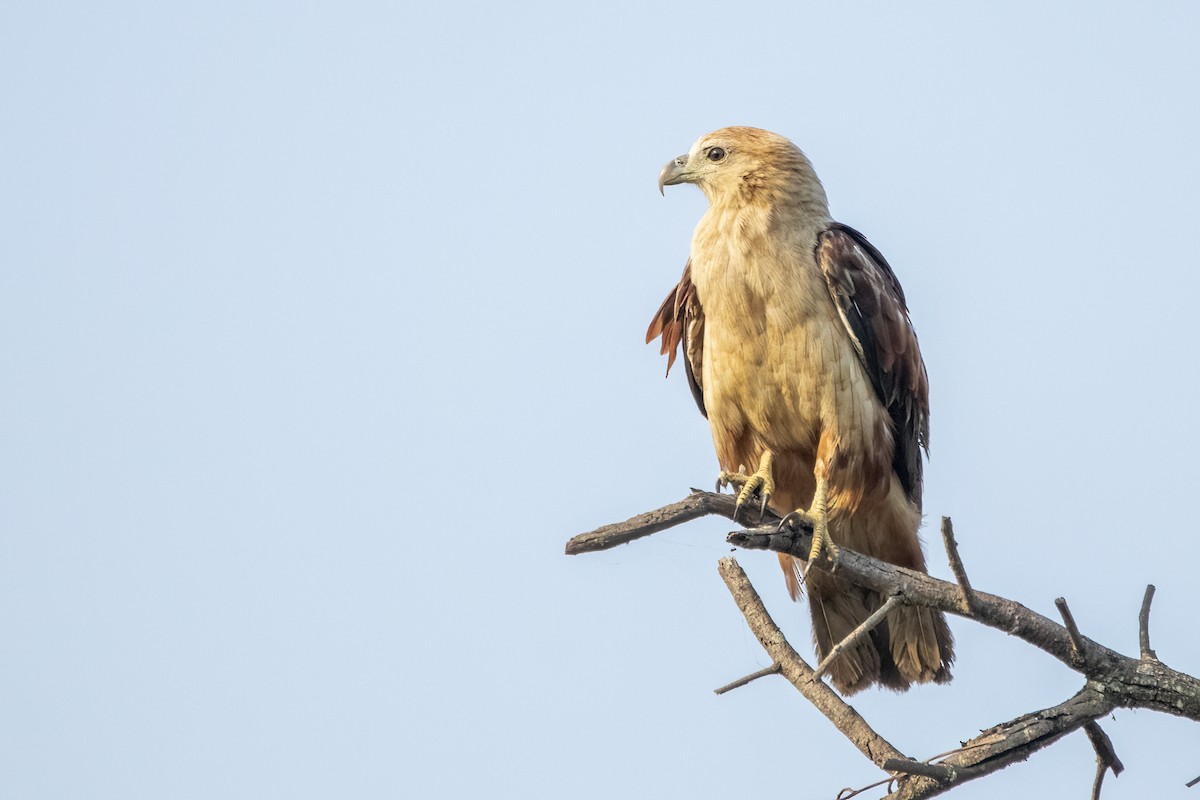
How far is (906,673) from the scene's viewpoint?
6.78 meters

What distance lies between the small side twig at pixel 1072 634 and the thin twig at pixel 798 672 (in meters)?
0.77

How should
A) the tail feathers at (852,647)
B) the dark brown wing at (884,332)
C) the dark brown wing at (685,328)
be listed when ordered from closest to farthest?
the dark brown wing at (884,332)
the tail feathers at (852,647)
the dark brown wing at (685,328)

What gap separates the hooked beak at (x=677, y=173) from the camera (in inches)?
291

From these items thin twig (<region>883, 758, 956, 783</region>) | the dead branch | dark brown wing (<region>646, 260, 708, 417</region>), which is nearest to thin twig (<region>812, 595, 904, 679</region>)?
the dead branch

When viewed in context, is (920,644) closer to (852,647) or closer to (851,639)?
(852,647)

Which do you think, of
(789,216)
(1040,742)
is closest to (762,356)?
(789,216)

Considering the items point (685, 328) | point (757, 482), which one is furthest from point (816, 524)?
point (685, 328)

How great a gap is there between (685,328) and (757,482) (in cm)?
99

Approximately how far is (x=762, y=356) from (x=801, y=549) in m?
1.03

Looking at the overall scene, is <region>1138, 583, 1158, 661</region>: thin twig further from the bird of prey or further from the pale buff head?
the pale buff head

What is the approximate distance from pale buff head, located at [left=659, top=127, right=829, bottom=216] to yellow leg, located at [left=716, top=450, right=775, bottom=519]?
4.38ft

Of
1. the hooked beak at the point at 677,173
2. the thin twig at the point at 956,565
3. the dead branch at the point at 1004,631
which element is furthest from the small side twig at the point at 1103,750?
the hooked beak at the point at 677,173

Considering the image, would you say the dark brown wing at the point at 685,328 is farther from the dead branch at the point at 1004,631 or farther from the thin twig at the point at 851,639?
the thin twig at the point at 851,639

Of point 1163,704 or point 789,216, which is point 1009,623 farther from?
point 789,216
